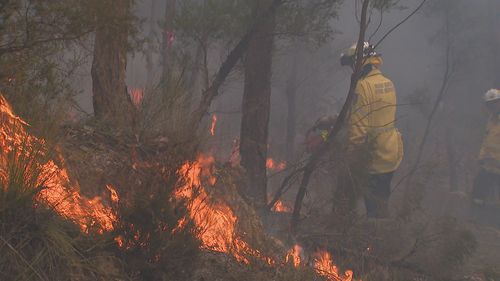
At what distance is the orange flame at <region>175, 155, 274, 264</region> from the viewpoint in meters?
3.28

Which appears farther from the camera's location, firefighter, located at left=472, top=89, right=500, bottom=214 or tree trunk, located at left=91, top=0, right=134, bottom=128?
firefighter, located at left=472, top=89, right=500, bottom=214

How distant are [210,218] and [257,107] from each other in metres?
3.26

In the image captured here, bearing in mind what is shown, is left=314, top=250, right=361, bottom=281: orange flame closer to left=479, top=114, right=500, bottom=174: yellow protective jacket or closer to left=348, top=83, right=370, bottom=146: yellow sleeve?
left=348, top=83, right=370, bottom=146: yellow sleeve

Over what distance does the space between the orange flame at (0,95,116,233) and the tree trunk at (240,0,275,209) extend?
375 centimetres

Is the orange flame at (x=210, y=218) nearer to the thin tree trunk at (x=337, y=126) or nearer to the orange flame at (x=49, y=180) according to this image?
the orange flame at (x=49, y=180)

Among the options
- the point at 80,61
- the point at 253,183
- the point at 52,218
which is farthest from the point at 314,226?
the point at 52,218

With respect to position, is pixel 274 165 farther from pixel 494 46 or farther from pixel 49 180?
pixel 494 46

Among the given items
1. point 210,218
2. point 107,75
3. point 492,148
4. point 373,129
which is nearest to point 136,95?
point 107,75

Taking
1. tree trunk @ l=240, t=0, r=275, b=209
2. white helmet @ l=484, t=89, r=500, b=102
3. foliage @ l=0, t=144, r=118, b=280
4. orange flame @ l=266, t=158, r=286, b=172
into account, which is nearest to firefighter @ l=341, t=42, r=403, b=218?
tree trunk @ l=240, t=0, r=275, b=209

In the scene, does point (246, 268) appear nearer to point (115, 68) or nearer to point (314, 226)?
point (115, 68)

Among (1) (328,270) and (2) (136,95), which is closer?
(1) (328,270)

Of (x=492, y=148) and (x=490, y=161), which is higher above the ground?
(x=492, y=148)

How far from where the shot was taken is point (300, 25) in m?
6.99

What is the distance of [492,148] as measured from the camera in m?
9.47
